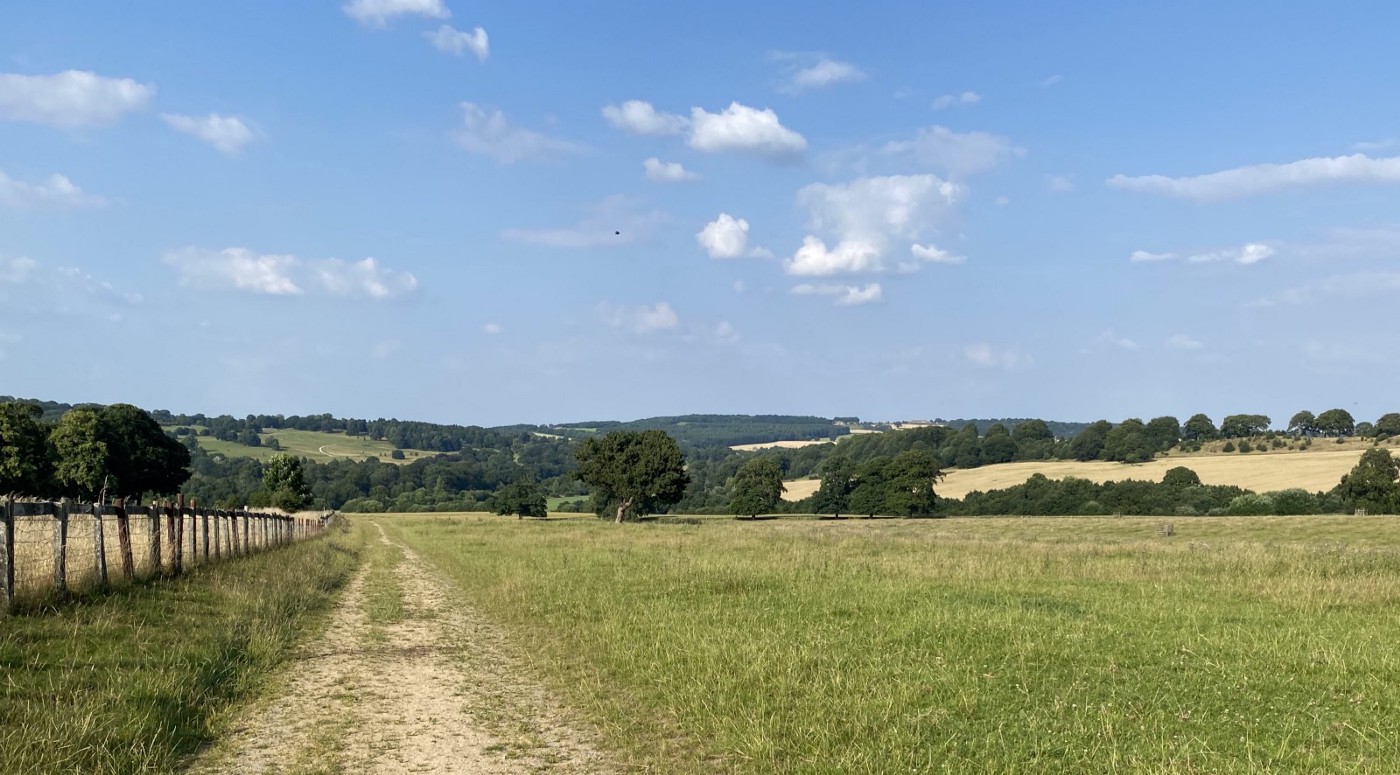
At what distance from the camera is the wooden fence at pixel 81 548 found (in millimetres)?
12883

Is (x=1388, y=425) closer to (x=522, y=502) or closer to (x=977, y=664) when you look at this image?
(x=522, y=502)

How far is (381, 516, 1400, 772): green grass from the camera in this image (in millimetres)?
7703

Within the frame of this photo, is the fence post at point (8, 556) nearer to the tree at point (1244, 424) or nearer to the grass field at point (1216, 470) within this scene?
the grass field at point (1216, 470)

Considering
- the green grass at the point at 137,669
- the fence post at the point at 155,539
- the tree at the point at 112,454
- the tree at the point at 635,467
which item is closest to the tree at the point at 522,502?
the tree at the point at 635,467

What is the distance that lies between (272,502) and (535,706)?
92.3 metres

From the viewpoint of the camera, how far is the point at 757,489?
387 ft

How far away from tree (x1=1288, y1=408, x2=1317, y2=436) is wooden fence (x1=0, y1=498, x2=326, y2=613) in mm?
178872

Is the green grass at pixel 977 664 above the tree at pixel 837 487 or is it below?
above

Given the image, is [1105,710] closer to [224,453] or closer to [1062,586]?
[1062,586]

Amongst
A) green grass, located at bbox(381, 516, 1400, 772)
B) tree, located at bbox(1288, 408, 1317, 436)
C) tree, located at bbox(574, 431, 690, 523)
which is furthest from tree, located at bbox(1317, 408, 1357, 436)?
green grass, located at bbox(381, 516, 1400, 772)

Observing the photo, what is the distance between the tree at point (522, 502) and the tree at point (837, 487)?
3799cm

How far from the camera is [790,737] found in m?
8.16

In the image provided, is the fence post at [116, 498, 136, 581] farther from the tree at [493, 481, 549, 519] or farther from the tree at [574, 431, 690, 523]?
the tree at [493, 481, 549, 519]

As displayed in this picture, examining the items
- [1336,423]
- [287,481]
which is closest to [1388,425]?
[1336,423]
